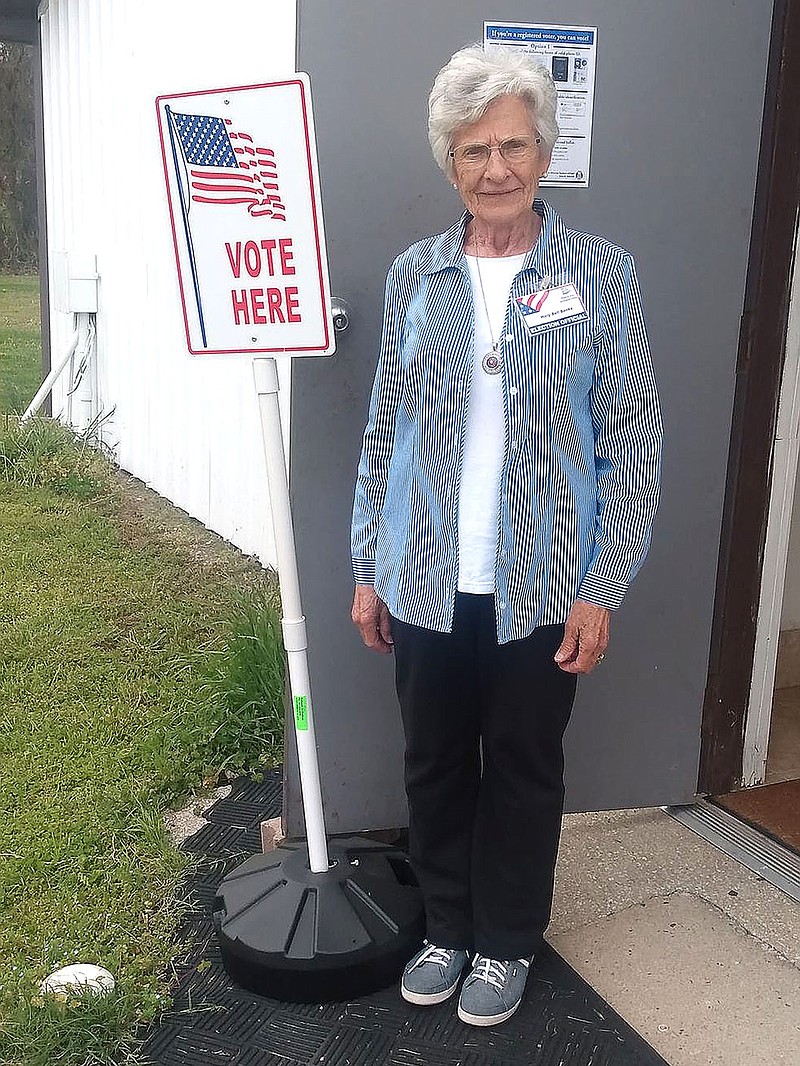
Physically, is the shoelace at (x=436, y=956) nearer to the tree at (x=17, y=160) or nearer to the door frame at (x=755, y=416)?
the door frame at (x=755, y=416)

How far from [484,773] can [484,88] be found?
125 cm

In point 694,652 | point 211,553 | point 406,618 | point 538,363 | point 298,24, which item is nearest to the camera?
point 538,363

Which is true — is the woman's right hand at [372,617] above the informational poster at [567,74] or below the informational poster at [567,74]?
below

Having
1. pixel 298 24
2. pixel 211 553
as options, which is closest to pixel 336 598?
pixel 298 24

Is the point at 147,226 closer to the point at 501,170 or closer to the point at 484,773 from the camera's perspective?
the point at 501,170

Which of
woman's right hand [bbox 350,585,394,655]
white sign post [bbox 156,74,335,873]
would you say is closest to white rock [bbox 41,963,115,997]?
woman's right hand [bbox 350,585,394,655]

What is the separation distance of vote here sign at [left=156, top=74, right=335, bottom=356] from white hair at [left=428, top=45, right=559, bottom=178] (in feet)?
0.81

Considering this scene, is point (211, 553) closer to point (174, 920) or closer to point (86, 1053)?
point (174, 920)

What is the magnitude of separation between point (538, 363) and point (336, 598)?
836 millimetres

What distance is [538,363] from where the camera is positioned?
1954 mm

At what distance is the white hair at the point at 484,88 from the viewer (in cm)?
188

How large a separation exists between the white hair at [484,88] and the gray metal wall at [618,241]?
0.42m

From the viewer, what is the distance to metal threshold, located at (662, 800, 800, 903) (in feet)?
8.99

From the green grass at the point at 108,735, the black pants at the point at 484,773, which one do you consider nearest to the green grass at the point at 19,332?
the green grass at the point at 108,735
